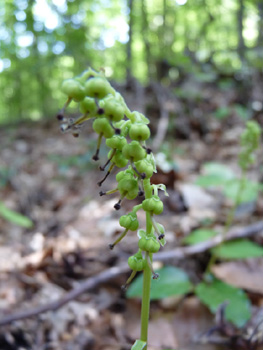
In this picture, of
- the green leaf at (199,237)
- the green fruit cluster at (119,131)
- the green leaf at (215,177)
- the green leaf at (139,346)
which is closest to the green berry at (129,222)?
the green fruit cluster at (119,131)

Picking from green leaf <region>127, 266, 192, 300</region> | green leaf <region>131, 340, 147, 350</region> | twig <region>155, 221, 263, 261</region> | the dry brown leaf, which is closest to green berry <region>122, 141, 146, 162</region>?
green leaf <region>131, 340, 147, 350</region>

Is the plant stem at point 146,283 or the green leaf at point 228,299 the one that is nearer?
the plant stem at point 146,283

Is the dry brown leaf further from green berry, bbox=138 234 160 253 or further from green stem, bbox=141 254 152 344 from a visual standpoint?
green berry, bbox=138 234 160 253

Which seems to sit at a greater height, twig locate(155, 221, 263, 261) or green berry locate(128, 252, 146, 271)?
green berry locate(128, 252, 146, 271)

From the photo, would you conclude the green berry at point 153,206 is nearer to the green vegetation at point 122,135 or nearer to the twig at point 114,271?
the green vegetation at point 122,135

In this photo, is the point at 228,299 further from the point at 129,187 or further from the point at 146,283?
the point at 129,187
